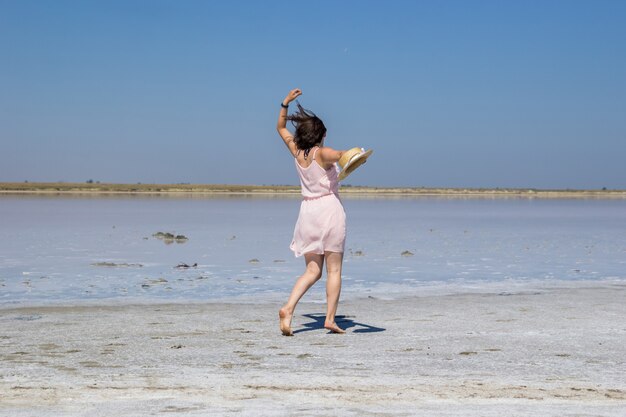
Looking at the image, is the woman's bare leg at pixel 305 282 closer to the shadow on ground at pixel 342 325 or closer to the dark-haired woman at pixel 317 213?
the dark-haired woman at pixel 317 213

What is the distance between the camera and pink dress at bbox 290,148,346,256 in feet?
26.4

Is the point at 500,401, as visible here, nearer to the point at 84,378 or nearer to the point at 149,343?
the point at 84,378

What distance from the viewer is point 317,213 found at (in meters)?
8.06

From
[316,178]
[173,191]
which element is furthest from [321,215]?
[173,191]

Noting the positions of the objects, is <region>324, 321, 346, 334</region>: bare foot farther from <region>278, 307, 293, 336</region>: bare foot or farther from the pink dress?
the pink dress

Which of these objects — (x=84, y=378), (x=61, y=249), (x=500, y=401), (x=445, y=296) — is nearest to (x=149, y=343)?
(x=84, y=378)

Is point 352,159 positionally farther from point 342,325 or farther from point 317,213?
point 342,325

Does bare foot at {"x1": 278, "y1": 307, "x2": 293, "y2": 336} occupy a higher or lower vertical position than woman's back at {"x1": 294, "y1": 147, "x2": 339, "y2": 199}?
lower

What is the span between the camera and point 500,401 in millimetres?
5148

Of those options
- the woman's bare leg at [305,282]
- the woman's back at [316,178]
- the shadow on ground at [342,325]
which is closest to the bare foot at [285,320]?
the woman's bare leg at [305,282]

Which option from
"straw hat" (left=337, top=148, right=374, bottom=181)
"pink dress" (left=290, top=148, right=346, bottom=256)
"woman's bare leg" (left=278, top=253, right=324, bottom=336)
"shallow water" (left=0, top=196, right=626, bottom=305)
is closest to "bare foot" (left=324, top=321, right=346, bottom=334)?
"woman's bare leg" (left=278, top=253, right=324, bottom=336)

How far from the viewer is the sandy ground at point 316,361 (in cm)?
507

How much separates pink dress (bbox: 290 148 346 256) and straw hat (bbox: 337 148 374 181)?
0.27 m

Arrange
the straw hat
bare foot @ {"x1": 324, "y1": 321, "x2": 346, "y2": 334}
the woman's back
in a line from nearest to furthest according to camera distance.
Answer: the straw hat < bare foot @ {"x1": 324, "y1": 321, "x2": 346, "y2": 334} < the woman's back
